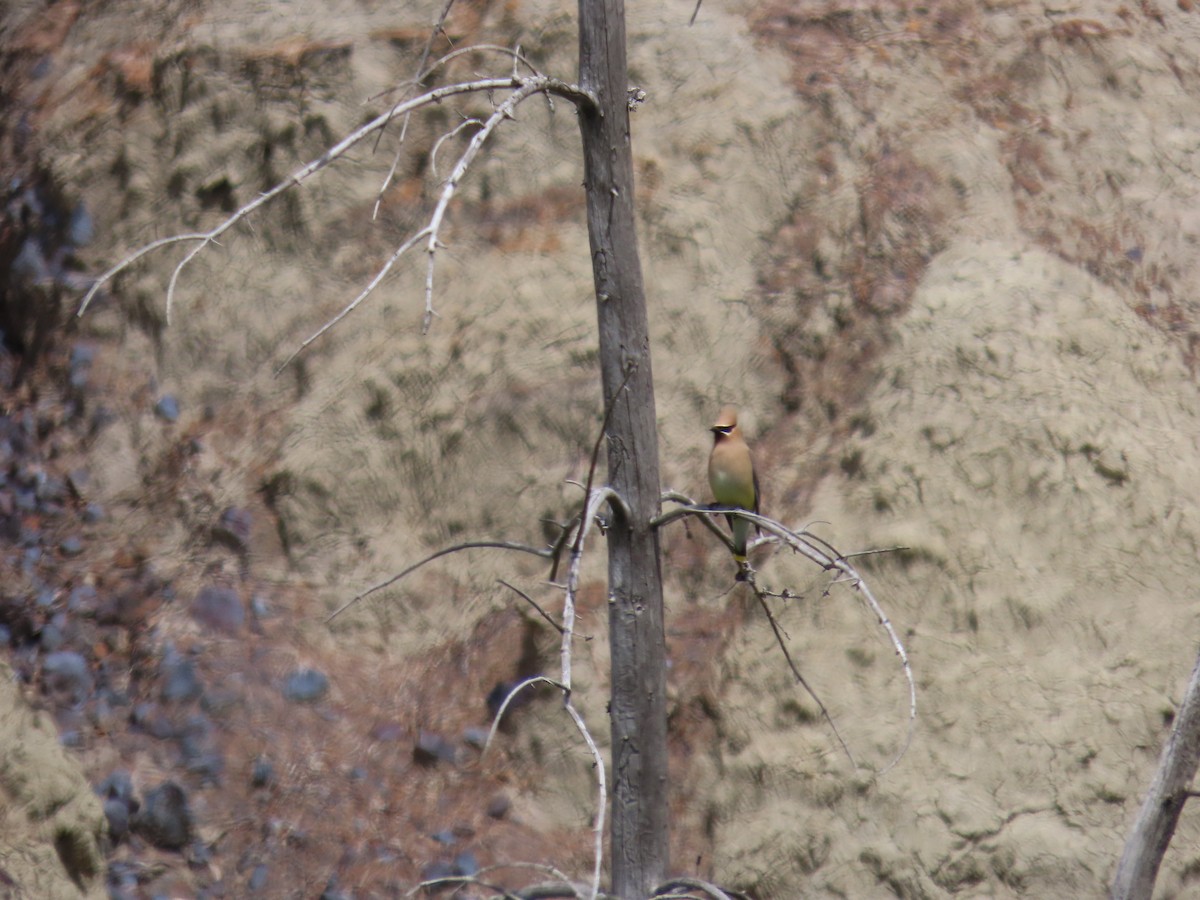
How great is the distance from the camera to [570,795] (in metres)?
6.11

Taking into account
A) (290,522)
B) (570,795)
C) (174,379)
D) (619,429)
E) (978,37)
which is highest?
(978,37)

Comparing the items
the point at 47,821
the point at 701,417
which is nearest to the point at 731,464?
the point at 701,417

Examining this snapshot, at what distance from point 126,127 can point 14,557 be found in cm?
278

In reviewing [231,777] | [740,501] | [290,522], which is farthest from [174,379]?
[740,501]

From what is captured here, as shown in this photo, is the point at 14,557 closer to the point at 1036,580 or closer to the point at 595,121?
the point at 595,121

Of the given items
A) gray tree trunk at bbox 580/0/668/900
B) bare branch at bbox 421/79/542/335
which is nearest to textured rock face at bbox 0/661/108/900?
gray tree trunk at bbox 580/0/668/900

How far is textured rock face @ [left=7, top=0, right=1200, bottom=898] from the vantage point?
5.94m

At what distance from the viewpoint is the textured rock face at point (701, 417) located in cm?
594

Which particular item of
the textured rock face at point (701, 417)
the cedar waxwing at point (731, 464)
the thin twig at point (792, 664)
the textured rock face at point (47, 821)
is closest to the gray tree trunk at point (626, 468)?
the thin twig at point (792, 664)

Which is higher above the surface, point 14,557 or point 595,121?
point 595,121

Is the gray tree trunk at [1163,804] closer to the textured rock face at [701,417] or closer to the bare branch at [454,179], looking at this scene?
the textured rock face at [701,417]

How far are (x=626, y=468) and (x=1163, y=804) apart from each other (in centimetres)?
233

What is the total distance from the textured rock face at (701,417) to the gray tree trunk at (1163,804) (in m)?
1.13

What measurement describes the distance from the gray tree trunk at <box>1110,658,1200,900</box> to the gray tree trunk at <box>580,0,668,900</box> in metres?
1.77
